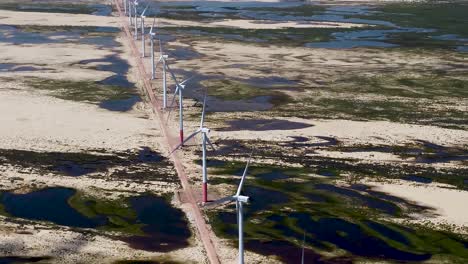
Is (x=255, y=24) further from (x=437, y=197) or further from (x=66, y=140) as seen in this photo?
(x=437, y=197)

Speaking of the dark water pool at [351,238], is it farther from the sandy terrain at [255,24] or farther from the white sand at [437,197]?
the sandy terrain at [255,24]

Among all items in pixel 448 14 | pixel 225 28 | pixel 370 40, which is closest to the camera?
pixel 370 40

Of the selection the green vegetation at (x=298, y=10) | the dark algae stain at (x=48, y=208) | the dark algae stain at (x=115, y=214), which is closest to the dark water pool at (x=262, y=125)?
the dark algae stain at (x=115, y=214)

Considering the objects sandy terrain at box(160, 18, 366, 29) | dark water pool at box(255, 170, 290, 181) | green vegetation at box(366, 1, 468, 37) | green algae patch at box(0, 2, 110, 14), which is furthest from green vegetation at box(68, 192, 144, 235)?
green algae patch at box(0, 2, 110, 14)

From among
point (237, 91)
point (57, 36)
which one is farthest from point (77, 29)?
point (237, 91)

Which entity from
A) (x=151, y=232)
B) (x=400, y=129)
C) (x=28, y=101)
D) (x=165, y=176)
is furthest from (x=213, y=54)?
(x=151, y=232)

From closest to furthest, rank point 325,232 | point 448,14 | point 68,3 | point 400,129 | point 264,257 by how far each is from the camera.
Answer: point 264,257 < point 325,232 < point 400,129 < point 448,14 < point 68,3

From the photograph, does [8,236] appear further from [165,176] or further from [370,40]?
[370,40]

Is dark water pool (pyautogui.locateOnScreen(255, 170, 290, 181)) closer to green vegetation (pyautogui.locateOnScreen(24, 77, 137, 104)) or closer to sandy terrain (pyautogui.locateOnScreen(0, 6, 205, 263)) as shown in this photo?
sandy terrain (pyautogui.locateOnScreen(0, 6, 205, 263))
